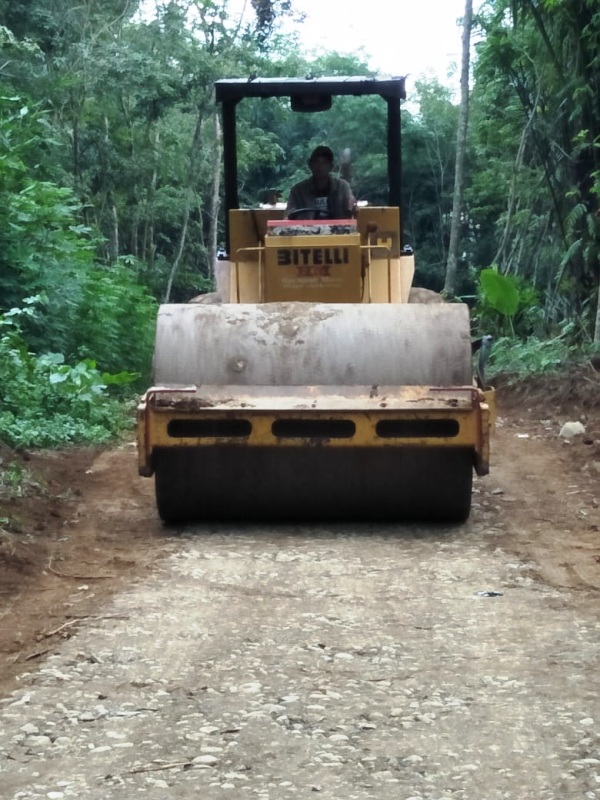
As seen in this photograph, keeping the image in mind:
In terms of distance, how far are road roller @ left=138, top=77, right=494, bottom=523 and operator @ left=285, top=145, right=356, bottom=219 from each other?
1.88 metres

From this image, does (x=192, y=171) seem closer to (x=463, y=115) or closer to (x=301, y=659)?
(x=463, y=115)

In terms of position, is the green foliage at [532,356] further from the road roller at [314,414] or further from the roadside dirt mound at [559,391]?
the road roller at [314,414]

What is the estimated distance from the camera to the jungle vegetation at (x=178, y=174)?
12.8 m

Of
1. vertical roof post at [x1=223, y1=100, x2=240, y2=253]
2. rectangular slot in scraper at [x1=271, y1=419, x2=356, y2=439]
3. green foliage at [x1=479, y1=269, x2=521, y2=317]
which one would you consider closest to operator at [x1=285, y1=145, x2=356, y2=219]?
vertical roof post at [x1=223, y1=100, x2=240, y2=253]

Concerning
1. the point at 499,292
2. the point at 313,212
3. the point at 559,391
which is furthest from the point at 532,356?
the point at 313,212

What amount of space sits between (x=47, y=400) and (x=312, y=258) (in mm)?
4372

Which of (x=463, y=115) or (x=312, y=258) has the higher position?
(x=463, y=115)

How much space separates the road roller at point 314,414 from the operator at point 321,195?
1881mm

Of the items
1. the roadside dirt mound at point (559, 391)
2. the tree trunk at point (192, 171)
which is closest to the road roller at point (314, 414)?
the roadside dirt mound at point (559, 391)

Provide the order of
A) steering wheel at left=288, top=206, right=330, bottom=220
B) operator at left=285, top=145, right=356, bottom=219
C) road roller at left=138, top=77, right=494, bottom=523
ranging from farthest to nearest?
operator at left=285, top=145, right=356, bottom=219
steering wheel at left=288, top=206, right=330, bottom=220
road roller at left=138, top=77, right=494, bottom=523

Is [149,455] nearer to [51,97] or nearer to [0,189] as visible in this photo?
[0,189]

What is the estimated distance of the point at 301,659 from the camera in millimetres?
4426

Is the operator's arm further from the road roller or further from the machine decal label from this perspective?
the road roller

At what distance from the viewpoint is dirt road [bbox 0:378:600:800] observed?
3371mm
